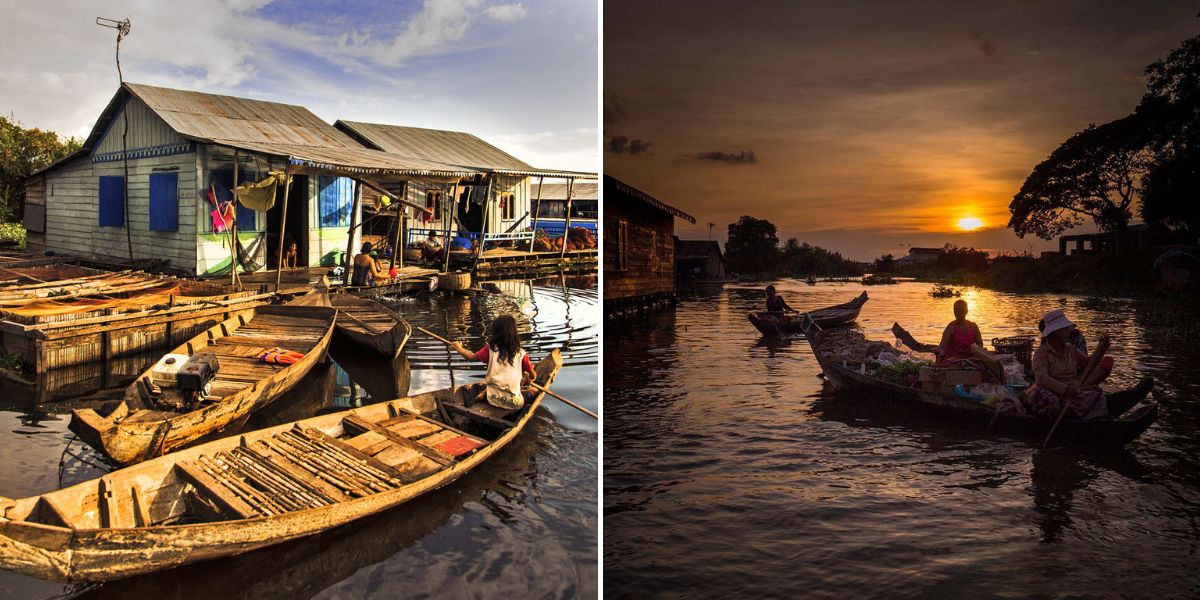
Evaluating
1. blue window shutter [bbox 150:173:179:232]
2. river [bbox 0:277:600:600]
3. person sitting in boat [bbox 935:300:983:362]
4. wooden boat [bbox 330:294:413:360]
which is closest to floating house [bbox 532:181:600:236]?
blue window shutter [bbox 150:173:179:232]

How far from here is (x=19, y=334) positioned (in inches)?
261

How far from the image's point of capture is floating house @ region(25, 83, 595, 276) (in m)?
10.6

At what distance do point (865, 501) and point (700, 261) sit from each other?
1775 cm

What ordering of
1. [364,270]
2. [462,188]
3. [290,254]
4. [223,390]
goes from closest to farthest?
1. [223,390]
2. [364,270]
3. [290,254]
4. [462,188]

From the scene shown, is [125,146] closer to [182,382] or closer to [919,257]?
[182,382]

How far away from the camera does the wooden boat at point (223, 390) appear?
4.18m

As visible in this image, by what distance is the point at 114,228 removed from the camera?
1245 cm

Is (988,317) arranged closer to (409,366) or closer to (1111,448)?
(1111,448)

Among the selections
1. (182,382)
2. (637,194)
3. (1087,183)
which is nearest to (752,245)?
(1087,183)

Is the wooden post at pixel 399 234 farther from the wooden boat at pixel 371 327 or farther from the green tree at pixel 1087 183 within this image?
the green tree at pixel 1087 183

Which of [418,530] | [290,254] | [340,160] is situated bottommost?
[418,530]

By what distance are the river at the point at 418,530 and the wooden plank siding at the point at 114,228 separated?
4.45 metres

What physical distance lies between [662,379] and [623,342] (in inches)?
79.3

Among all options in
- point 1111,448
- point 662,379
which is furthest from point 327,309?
point 1111,448
